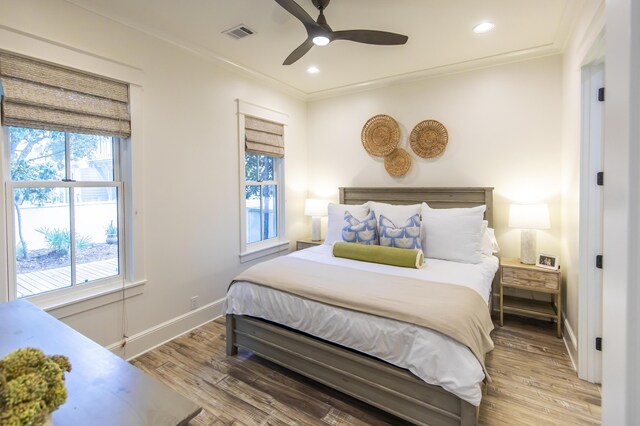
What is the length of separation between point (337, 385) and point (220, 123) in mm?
2683

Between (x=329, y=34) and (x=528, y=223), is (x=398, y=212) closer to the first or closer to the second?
(x=528, y=223)

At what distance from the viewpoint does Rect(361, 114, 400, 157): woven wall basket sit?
3924 millimetres

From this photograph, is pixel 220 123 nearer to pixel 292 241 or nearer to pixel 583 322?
pixel 292 241

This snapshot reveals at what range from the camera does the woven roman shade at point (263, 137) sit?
3.63 meters

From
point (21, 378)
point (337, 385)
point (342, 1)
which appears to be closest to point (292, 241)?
point (337, 385)

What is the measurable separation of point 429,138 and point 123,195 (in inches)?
127

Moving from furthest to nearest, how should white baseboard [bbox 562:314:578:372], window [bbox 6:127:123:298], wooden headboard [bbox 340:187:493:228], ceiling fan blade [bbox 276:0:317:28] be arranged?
wooden headboard [bbox 340:187:493:228], white baseboard [bbox 562:314:578:372], window [bbox 6:127:123:298], ceiling fan blade [bbox 276:0:317:28]

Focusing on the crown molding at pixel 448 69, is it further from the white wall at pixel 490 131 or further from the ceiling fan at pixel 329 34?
the ceiling fan at pixel 329 34

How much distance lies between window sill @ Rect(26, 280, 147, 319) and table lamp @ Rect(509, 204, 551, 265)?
3447mm

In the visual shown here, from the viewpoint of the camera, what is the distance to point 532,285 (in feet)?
9.48

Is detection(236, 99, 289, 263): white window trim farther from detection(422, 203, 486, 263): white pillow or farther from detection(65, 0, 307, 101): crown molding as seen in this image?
detection(422, 203, 486, 263): white pillow

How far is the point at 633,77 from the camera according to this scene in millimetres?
559

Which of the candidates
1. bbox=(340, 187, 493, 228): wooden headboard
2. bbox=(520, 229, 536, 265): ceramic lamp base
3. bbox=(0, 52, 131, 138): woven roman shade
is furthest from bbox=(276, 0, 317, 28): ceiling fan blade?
bbox=(520, 229, 536, 265): ceramic lamp base

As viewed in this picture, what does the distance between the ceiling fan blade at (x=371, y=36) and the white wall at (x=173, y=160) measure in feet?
5.01
